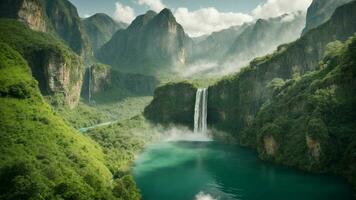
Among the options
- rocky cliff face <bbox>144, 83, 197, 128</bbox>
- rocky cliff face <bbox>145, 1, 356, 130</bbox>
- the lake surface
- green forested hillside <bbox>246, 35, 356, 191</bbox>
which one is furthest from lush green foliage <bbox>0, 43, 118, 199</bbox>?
rocky cliff face <bbox>144, 83, 197, 128</bbox>

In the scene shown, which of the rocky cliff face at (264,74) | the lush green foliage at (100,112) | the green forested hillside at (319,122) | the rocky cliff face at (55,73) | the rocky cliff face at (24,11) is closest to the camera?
the green forested hillside at (319,122)

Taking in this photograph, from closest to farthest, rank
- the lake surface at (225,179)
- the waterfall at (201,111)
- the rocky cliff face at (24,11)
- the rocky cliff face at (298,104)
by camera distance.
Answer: the lake surface at (225,179) → the rocky cliff face at (298,104) → the waterfall at (201,111) → the rocky cliff face at (24,11)

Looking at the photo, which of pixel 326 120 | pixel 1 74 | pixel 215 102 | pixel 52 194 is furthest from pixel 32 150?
pixel 215 102

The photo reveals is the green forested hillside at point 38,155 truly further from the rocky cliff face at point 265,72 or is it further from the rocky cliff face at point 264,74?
the rocky cliff face at point 265,72

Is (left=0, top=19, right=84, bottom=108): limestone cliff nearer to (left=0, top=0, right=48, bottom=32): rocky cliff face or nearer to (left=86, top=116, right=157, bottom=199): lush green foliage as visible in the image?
(left=0, top=0, right=48, bottom=32): rocky cliff face

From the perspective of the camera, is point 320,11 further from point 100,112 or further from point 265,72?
point 100,112

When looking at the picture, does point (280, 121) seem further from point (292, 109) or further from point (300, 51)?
point (300, 51)

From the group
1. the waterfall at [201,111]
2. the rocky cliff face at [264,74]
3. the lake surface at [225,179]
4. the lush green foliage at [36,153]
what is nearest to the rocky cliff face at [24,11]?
the waterfall at [201,111]
